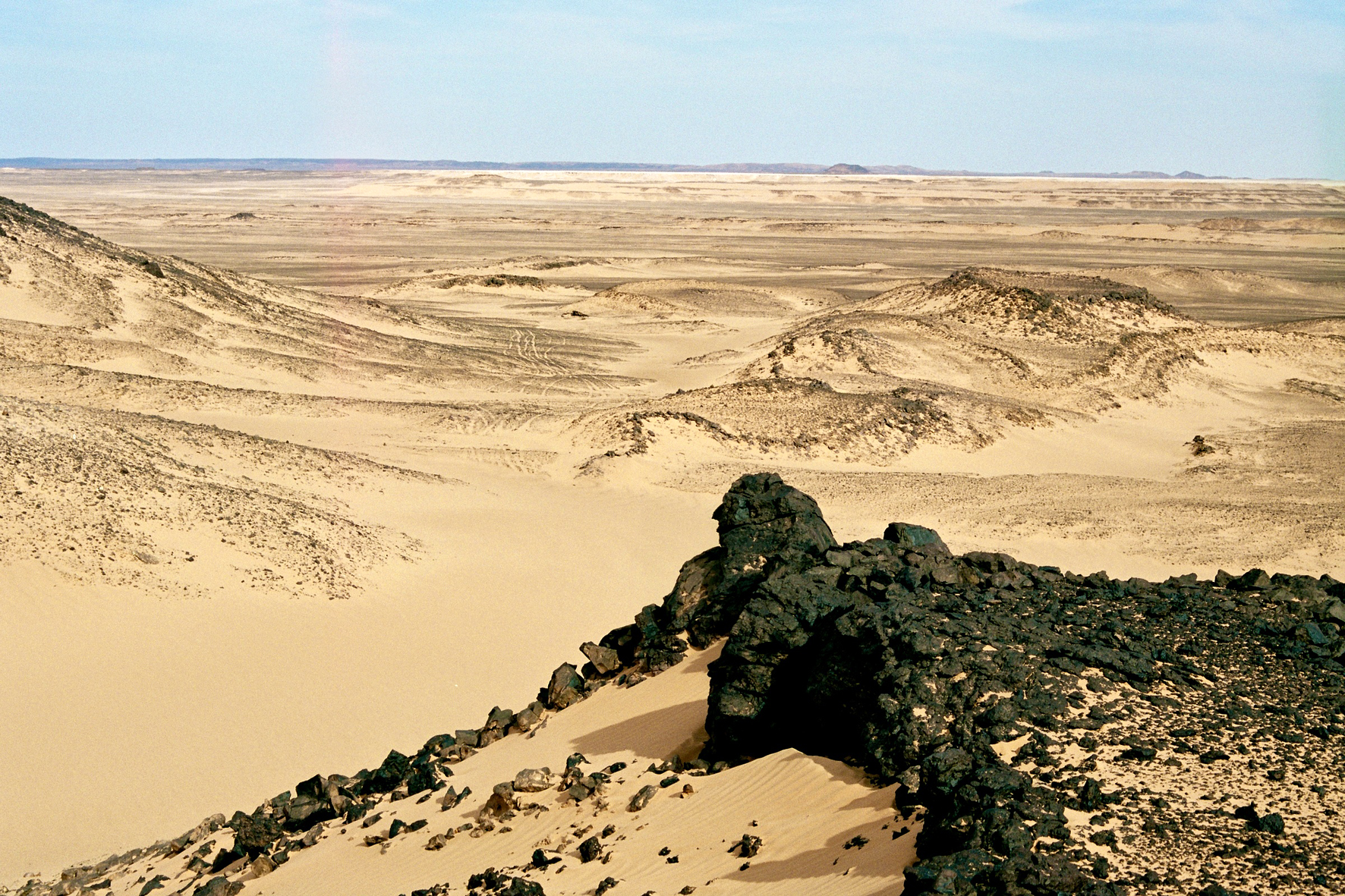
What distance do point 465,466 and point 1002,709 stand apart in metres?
15.3

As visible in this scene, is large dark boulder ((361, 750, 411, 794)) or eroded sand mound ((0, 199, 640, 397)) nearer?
large dark boulder ((361, 750, 411, 794))

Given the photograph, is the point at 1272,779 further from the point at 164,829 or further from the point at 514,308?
the point at 514,308

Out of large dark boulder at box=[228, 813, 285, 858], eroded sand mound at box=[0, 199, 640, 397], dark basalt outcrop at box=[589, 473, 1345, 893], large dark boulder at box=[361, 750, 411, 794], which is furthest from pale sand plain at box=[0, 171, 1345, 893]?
large dark boulder at box=[361, 750, 411, 794]

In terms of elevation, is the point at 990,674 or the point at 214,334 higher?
the point at 214,334

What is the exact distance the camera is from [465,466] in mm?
20656

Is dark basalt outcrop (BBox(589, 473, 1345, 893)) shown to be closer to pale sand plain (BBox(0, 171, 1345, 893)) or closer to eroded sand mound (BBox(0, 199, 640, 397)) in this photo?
pale sand plain (BBox(0, 171, 1345, 893))

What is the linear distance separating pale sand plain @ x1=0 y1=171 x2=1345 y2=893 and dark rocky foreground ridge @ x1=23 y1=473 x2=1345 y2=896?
2.67 feet

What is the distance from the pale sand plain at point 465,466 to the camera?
10797mm

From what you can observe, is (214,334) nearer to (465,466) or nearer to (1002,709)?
(465,466)

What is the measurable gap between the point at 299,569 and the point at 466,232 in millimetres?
78108

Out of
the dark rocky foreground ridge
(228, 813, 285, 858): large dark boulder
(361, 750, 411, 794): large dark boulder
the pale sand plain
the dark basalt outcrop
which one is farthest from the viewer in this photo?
the pale sand plain

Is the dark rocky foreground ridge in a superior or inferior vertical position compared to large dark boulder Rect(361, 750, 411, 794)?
superior

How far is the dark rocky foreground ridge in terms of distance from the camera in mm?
5375

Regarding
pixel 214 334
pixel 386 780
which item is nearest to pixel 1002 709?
pixel 386 780
